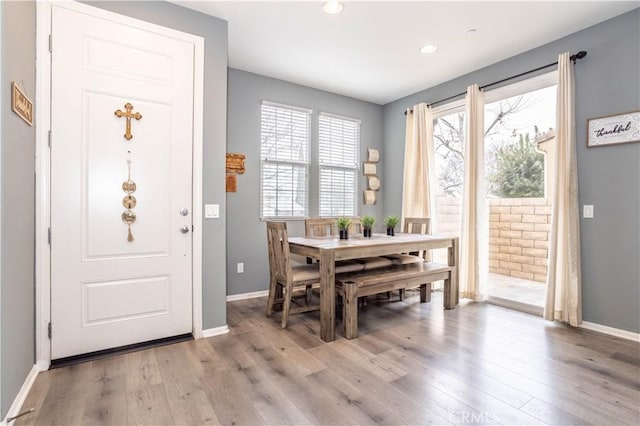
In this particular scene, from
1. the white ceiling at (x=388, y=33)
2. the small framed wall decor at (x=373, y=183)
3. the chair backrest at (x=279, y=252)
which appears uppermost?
the white ceiling at (x=388, y=33)

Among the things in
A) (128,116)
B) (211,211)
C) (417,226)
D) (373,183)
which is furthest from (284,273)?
(373,183)

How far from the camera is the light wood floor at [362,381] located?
5.43 feet

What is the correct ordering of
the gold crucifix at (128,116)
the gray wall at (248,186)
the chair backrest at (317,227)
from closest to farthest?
the gold crucifix at (128,116) → the chair backrest at (317,227) → the gray wall at (248,186)

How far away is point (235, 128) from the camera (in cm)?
384

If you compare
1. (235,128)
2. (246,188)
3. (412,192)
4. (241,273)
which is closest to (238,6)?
(235,128)

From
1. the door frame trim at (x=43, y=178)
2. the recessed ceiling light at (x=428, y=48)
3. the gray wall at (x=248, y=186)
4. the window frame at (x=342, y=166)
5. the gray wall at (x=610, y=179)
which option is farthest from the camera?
the window frame at (x=342, y=166)

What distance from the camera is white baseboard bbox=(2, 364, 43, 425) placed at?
5.28ft

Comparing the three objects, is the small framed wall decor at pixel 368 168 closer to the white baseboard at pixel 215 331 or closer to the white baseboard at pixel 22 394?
the white baseboard at pixel 215 331

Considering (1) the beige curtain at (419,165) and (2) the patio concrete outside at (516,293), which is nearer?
(2) the patio concrete outside at (516,293)

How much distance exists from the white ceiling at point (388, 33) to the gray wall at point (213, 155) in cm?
16

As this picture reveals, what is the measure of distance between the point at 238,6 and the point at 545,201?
3.76 meters

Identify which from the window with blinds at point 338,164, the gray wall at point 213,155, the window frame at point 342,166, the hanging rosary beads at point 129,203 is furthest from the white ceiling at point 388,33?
the hanging rosary beads at point 129,203

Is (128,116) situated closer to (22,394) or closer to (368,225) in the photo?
(22,394)

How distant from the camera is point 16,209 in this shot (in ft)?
5.82
